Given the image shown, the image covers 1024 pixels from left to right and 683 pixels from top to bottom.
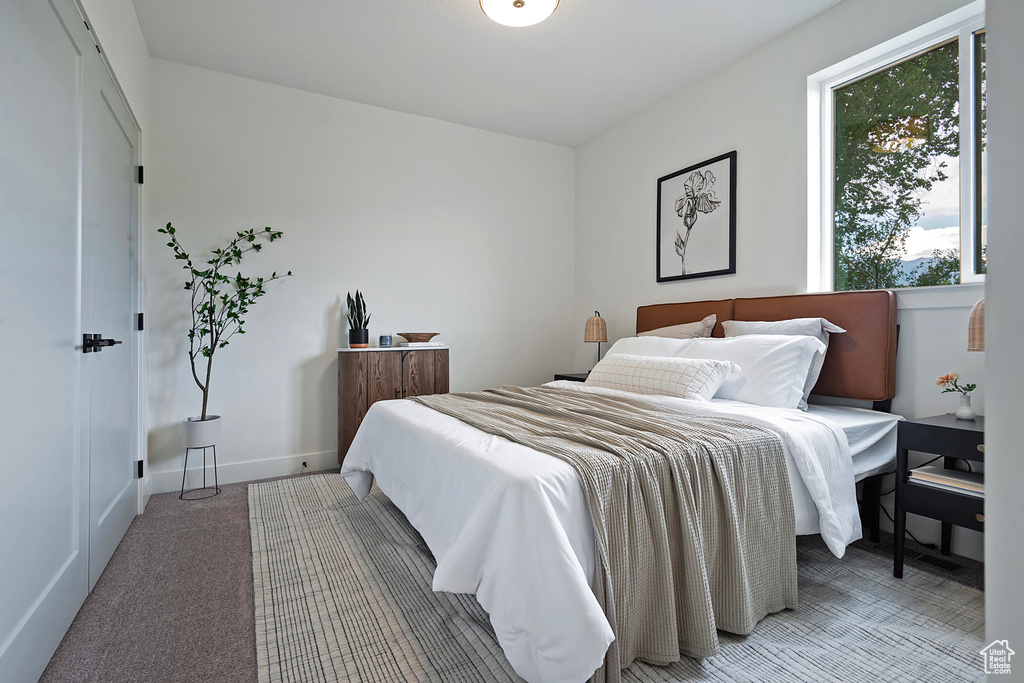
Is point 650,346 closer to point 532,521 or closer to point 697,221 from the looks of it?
point 697,221

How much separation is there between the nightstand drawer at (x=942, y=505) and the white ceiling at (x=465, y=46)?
8.27 ft

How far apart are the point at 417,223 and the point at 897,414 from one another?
3.44 m

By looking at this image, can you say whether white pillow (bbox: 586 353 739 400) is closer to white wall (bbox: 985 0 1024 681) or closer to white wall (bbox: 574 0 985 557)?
white wall (bbox: 574 0 985 557)

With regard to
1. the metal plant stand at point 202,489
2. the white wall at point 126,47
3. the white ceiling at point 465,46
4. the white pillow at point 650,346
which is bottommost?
the metal plant stand at point 202,489

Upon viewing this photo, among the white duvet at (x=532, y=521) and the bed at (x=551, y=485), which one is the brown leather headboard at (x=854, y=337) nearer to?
the bed at (x=551, y=485)

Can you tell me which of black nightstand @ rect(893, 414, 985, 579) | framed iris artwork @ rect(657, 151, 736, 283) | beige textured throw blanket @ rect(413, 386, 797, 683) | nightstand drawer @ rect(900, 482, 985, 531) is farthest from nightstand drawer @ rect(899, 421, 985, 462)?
framed iris artwork @ rect(657, 151, 736, 283)

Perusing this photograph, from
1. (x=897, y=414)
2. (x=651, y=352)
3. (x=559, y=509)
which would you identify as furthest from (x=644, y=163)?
(x=559, y=509)

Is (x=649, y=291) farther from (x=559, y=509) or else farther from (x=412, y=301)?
(x=559, y=509)

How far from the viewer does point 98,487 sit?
2.01 meters

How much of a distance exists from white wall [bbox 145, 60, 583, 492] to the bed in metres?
1.24

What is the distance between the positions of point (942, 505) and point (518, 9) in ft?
9.14

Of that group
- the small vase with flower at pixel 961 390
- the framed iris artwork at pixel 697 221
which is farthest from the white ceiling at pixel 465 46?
the small vase with flower at pixel 961 390

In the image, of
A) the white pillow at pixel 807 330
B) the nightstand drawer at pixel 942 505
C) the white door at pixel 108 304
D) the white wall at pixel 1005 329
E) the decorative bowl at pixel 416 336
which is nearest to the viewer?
the white wall at pixel 1005 329

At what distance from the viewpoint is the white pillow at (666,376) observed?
249 cm
